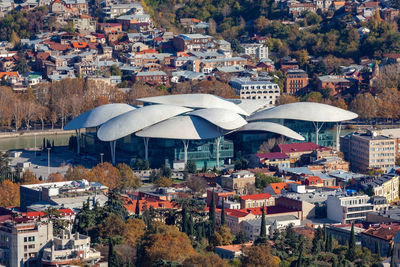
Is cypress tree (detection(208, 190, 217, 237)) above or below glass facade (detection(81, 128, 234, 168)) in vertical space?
above

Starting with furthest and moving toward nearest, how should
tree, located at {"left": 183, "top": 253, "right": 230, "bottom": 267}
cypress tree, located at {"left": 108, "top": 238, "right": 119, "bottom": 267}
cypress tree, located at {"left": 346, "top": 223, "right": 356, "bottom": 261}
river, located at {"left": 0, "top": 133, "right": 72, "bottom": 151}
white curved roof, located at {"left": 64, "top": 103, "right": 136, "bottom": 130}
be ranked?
river, located at {"left": 0, "top": 133, "right": 72, "bottom": 151} → white curved roof, located at {"left": 64, "top": 103, "right": 136, "bottom": 130} → cypress tree, located at {"left": 346, "top": 223, "right": 356, "bottom": 261} → cypress tree, located at {"left": 108, "top": 238, "right": 119, "bottom": 267} → tree, located at {"left": 183, "top": 253, "right": 230, "bottom": 267}

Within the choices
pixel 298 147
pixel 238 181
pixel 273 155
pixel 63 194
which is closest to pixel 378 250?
pixel 63 194

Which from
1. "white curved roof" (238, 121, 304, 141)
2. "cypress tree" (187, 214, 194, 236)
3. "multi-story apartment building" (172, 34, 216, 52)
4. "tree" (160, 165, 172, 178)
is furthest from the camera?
"multi-story apartment building" (172, 34, 216, 52)

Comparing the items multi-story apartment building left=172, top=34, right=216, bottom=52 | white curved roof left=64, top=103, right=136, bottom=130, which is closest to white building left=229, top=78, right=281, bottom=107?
multi-story apartment building left=172, top=34, right=216, bottom=52

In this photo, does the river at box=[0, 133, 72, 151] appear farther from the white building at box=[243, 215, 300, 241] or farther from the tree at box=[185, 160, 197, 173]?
the white building at box=[243, 215, 300, 241]

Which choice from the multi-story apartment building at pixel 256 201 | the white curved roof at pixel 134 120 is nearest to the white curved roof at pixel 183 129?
the white curved roof at pixel 134 120

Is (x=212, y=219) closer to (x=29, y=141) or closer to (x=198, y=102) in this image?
(x=198, y=102)

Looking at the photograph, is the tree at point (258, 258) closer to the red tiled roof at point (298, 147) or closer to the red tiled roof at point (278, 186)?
the red tiled roof at point (278, 186)
